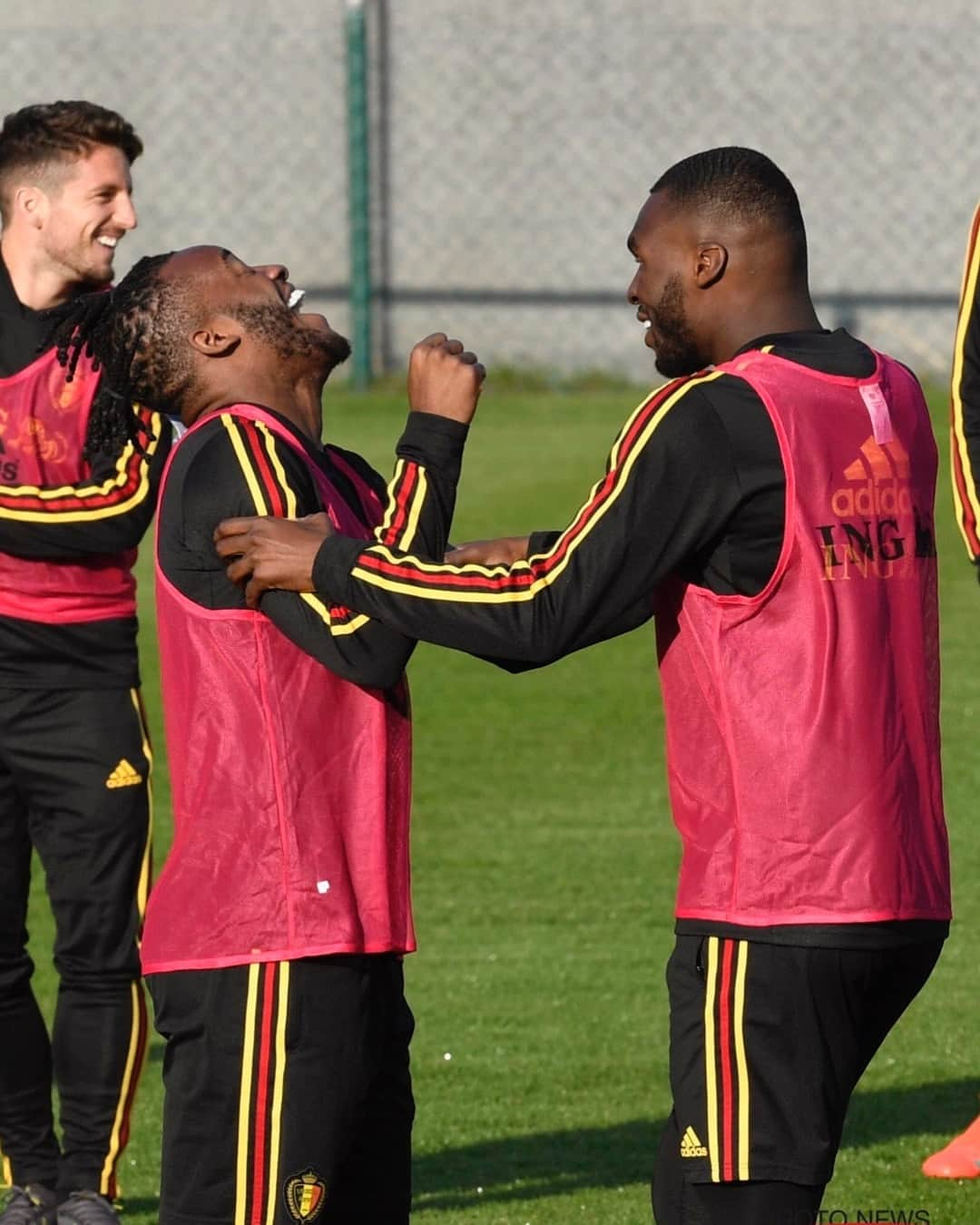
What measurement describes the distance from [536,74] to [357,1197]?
15.3 m

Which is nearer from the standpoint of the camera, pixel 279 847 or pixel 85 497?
pixel 279 847

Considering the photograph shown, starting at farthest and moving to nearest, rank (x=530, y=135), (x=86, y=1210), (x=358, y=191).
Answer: (x=530, y=135) → (x=358, y=191) → (x=86, y=1210)

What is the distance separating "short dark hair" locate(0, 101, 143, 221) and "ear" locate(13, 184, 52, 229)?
4cm

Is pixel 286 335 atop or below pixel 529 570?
atop

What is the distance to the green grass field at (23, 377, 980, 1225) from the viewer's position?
225 inches

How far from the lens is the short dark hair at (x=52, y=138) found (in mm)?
5812

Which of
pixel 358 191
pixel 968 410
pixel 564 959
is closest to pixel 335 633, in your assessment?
pixel 968 410

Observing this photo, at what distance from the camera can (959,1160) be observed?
5.57m

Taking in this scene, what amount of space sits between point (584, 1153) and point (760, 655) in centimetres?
264

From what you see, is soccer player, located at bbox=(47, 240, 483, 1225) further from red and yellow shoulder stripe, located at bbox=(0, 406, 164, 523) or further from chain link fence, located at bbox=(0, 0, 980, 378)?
chain link fence, located at bbox=(0, 0, 980, 378)

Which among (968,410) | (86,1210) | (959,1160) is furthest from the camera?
(959,1160)

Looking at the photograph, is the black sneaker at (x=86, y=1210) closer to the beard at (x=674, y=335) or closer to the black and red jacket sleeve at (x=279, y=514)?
the black and red jacket sleeve at (x=279, y=514)

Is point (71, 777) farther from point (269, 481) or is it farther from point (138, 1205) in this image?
point (269, 481)

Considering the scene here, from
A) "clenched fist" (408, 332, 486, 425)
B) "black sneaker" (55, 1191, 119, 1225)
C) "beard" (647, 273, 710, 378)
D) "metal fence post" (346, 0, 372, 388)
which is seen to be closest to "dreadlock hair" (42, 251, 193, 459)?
"clenched fist" (408, 332, 486, 425)
